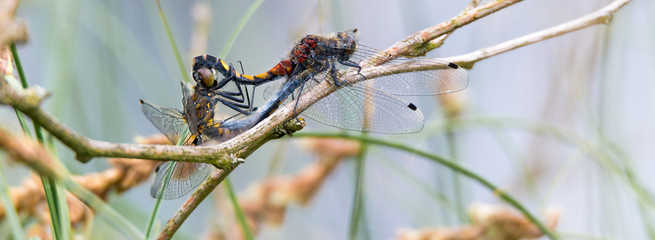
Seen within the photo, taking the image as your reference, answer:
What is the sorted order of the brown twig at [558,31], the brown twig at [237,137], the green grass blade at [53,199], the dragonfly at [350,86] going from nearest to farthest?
the brown twig at [237,137] < the green grass blade at [53,199] < the brown twig at [558,31] < the dragonfly at [350,86]

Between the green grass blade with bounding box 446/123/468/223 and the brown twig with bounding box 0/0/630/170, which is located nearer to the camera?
the brown twig with bounding box 0/0/630/170

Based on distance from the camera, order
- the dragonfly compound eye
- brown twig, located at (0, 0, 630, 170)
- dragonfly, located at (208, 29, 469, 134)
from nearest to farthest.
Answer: brown twig, located at (0, 0, 630, 170) → the dragonfly compound eye → dragonfly, located at (208, 29, 469, 134)

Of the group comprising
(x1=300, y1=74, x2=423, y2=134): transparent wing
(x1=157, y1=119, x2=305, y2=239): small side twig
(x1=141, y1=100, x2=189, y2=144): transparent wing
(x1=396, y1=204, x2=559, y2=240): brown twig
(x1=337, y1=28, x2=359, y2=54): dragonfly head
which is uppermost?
(x1=337, y1=28, x2=359, y2=54): dragonfly head

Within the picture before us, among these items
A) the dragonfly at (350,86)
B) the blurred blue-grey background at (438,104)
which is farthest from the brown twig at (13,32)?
the dragonfly at (350,86)

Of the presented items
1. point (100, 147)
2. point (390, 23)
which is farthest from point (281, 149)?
point (390, 23)

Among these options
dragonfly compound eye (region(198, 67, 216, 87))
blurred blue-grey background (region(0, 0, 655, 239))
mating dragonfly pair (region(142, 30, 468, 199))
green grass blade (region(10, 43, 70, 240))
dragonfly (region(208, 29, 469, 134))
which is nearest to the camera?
green grass blade (region(10, 43, 70, 240))

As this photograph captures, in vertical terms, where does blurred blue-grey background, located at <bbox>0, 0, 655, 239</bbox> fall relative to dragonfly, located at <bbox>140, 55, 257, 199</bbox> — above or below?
above

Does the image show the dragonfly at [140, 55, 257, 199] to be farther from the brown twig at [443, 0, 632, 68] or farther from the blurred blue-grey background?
the brown twig at [443, 0, 632, 68]

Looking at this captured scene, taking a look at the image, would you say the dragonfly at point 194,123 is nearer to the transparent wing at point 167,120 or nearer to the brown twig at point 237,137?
the transparent wing at point 167,120

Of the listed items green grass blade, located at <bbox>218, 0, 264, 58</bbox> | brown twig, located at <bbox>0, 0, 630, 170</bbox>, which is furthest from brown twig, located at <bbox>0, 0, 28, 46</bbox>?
green grass blade, located at <bbox>218, 0, 264, 58</bbox>

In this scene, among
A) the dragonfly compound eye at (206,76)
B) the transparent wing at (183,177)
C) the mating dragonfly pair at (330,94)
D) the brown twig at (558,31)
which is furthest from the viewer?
the dragonfly compound eye at (206,76)
